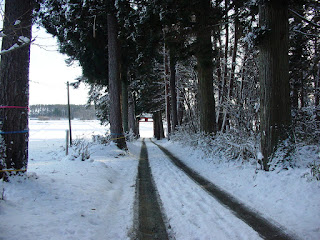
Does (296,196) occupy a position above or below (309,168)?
below

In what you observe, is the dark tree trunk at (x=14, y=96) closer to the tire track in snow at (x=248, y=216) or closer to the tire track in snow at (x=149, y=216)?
the tire track in snow at (x=149, y=216)

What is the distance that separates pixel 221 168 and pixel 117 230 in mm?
4615

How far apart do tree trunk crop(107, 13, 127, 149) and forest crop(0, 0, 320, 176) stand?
0.05m

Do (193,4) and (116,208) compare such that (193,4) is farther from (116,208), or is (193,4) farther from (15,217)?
(15,217)

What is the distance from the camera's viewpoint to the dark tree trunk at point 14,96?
397 cm

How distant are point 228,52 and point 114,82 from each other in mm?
7101

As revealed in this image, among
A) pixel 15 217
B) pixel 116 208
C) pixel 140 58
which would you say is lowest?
pixel 116 208

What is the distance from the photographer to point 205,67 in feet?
32.0

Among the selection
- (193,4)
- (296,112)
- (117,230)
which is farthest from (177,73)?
(117,230)

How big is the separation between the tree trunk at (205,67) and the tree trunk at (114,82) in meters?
4.26

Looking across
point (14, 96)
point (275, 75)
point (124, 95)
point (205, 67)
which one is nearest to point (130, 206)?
point (14, 96)

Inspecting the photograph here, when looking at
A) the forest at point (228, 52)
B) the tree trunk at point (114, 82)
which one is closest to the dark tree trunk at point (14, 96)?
the forest at point (228, 52)

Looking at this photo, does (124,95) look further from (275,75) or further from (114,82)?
(275,75)

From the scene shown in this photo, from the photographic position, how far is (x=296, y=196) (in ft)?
12.5
